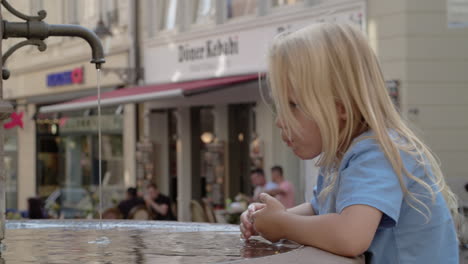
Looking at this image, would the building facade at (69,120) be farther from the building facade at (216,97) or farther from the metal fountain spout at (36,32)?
the metal fountain spout at (36,32)

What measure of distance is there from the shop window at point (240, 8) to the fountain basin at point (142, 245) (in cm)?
1182

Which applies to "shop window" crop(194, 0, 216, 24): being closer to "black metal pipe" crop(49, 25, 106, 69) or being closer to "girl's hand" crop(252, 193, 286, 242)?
"black metal pipe" crop(49, 25, 106, 69)

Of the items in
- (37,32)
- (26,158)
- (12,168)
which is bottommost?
(12,168)

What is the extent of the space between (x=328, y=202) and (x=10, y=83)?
75.9 ft

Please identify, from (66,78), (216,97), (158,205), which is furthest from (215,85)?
(66,78)

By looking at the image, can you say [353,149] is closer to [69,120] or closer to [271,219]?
[271,219]

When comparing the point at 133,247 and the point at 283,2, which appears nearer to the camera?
the point at 133,247

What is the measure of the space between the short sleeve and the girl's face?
0.34 feet

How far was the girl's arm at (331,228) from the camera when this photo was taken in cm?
184

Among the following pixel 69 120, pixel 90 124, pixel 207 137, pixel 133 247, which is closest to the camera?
pixel 133 247

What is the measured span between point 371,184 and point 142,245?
89cm

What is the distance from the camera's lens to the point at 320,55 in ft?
6.45

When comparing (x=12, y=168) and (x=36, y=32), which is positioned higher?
(x=36, y=32)

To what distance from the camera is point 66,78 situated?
69.0 ft
